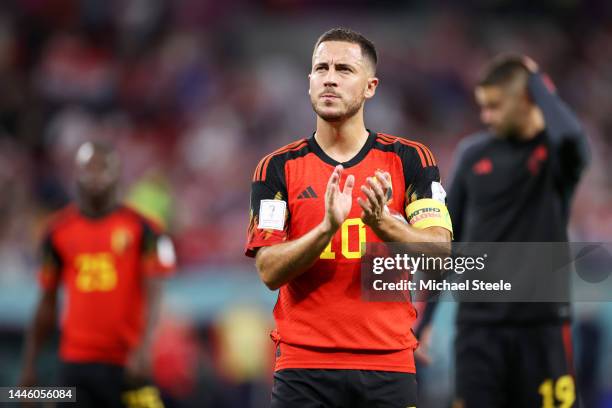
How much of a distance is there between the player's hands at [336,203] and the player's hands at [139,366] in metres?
3.29

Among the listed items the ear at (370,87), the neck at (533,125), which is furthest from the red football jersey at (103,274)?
the ear at (370,87)

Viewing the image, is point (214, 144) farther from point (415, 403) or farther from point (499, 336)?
point (415, 403)

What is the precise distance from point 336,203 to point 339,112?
567 millimetres

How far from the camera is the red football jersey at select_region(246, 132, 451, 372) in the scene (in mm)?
4082

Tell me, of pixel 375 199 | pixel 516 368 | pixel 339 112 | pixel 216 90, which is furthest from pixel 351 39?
pixel 216 90

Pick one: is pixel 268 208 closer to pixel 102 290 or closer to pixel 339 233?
pixel 339 233

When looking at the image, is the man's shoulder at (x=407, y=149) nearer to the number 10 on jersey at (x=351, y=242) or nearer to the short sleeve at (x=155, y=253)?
the number 10 on jersey at (x=351, y=242)

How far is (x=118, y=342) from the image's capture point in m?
7.00

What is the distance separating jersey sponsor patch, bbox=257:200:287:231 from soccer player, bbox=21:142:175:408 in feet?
9.67

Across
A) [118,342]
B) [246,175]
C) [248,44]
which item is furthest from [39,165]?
[118,342]

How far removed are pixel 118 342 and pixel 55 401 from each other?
0.57 metres

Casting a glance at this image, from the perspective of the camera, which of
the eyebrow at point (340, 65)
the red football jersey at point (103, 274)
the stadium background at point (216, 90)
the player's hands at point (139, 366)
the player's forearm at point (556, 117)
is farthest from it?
the stadium background at point (216, 90)

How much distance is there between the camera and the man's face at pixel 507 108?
6016 mm

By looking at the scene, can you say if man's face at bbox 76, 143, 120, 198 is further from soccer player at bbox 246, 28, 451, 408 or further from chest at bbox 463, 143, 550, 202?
soccer player at bbox 246, 28, 451, 408
